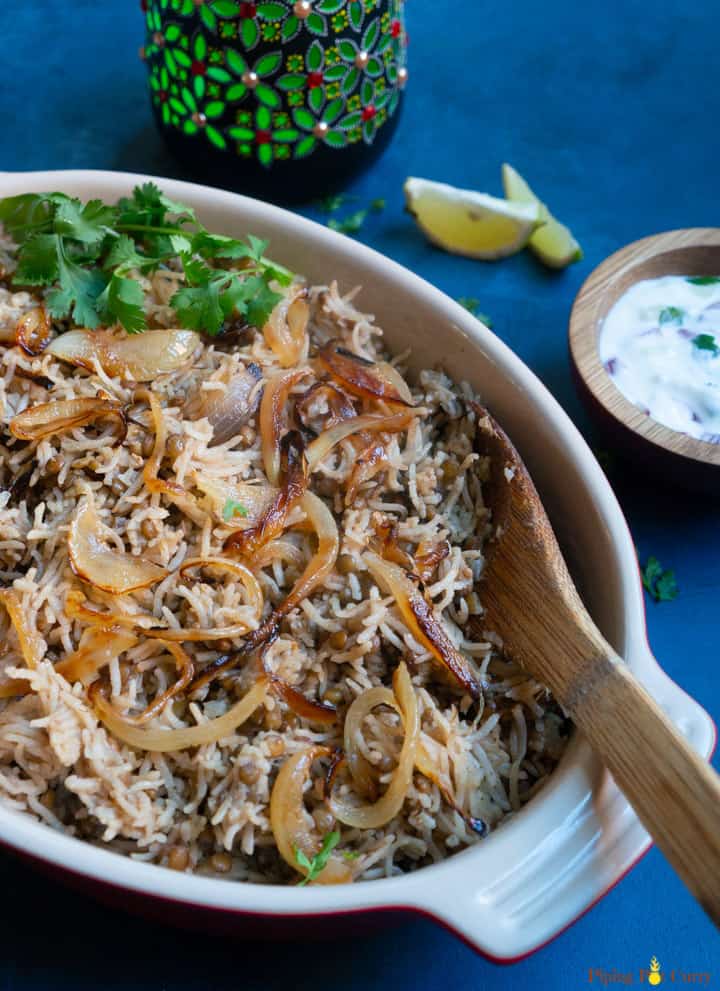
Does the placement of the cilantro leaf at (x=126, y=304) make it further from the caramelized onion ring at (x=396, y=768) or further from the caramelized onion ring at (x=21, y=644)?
the caramelized onion ring at (x=396, y=768)

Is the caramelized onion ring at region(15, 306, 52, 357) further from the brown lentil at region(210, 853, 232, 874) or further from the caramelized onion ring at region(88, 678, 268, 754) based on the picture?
the brown lentil at region(210, 853, 232, 874)

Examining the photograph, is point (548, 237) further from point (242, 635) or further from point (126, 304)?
point (242, 635)

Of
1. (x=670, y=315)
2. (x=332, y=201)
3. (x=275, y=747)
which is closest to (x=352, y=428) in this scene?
(x=275, y=747)

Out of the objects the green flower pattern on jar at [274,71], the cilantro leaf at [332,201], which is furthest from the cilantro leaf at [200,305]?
the cilantro leaf at [332,201]

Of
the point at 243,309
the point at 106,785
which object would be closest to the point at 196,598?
the point at 106,785

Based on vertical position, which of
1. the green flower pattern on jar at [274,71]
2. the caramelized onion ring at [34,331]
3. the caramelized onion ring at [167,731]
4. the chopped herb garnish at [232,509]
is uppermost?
the green flower pattern on jar at [274,71]
